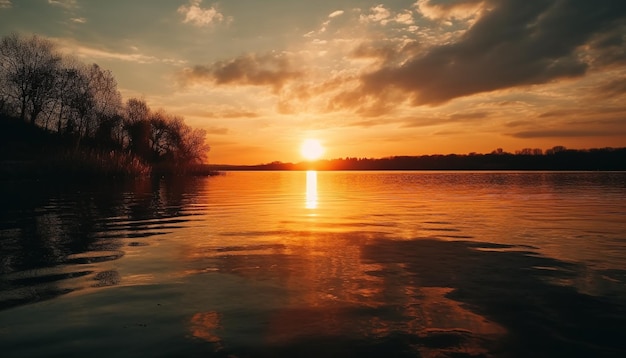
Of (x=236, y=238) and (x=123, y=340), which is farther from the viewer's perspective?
(x=236, y=238)

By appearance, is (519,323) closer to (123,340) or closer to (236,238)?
(123,340)

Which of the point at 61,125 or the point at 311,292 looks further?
the point at 61,125

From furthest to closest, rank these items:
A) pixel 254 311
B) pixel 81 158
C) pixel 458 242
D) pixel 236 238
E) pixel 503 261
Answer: pixel 81 158, pixel 236 238, pixel 458 242, pixel 503 261, pixel 254 311

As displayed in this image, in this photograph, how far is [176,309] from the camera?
20.4 ft

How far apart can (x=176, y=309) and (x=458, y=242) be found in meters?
8.93

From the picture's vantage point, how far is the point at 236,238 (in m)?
13.1

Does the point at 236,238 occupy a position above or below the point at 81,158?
below

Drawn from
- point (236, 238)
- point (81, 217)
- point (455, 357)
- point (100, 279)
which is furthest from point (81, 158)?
point (455, 357)

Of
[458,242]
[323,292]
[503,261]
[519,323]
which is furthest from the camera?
[458,242]

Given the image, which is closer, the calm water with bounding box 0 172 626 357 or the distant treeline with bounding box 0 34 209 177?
the calm water with bounding box 0 172 626 357

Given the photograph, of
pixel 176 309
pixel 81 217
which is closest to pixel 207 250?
pixel 176 309

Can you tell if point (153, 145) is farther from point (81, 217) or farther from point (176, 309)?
point (176, 309)

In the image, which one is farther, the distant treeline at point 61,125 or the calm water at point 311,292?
the distant treeline at point 61,125

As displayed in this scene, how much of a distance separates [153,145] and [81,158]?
47.9 meters
